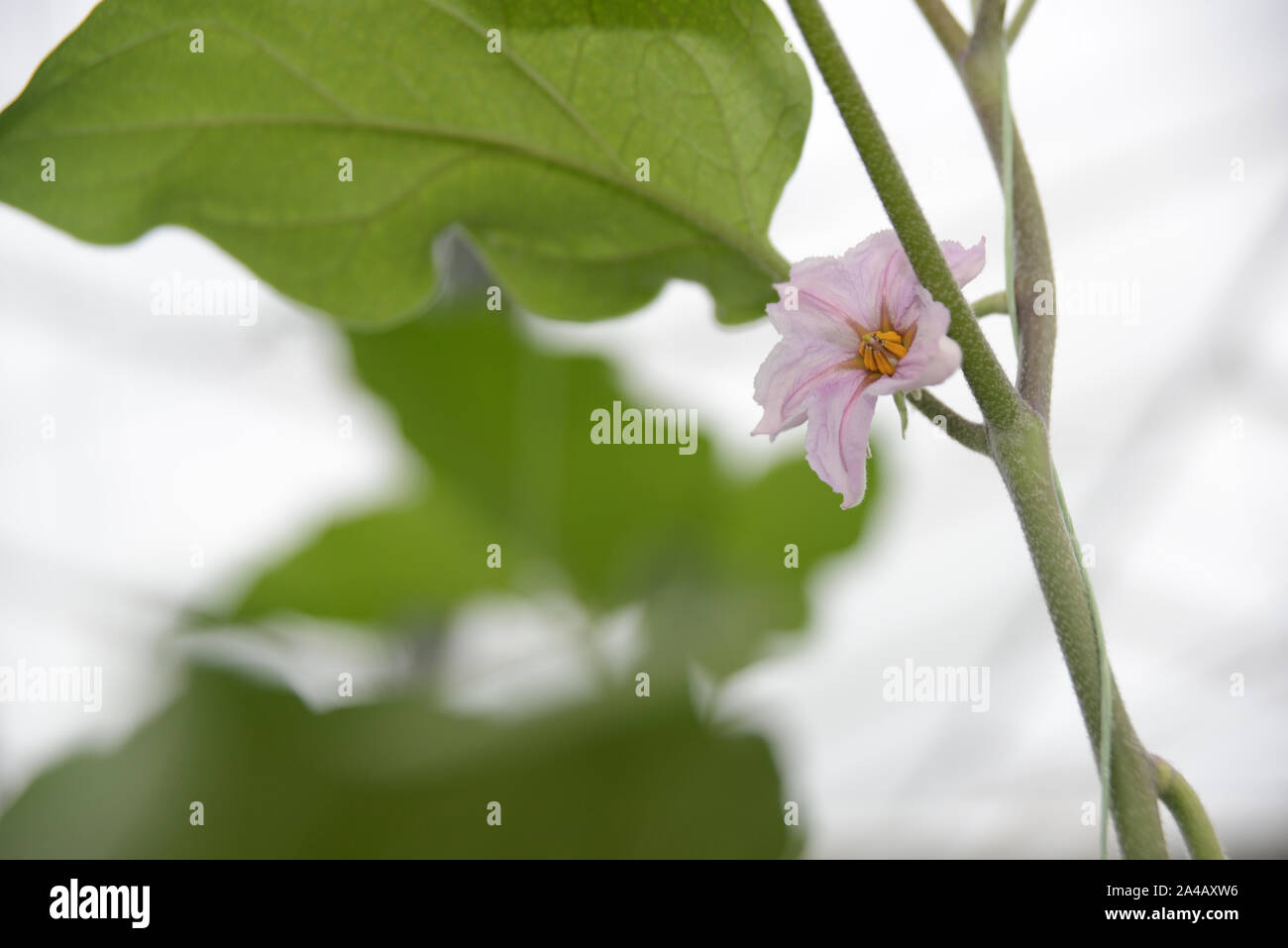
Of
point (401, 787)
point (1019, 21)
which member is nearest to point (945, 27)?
point (1019, 21)

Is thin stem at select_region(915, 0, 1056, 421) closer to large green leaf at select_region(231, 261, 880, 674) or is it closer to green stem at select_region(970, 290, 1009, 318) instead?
green stem at select_region(970, 290, 1009, 318)

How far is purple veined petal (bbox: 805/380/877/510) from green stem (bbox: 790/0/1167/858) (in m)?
0.04

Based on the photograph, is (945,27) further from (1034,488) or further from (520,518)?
(520,518)

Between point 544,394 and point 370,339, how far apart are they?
111mm

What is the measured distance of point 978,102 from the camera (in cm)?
25

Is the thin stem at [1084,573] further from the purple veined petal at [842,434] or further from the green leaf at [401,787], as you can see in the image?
the green leaf at [401,787]

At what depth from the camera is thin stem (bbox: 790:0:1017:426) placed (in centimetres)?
21

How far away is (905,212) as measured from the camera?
8.3 inches

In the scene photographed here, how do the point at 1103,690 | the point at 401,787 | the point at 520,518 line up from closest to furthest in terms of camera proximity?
the point at 1103,690 → the point at 401,787 → the point at 520,518

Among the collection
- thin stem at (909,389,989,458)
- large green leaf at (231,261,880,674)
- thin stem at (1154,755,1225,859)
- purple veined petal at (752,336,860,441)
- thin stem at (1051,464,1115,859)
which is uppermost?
large green leaf at (231,261,880,674)

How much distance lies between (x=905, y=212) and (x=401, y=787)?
0.33 metres

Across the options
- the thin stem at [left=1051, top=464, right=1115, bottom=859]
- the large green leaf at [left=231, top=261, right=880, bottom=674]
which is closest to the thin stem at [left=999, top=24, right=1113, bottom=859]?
the thin stem at [left=1051, top=464, right=1115, bottom=859]

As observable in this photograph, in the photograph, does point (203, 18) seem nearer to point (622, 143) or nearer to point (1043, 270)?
point (622, 143)
